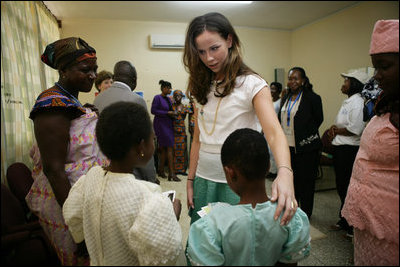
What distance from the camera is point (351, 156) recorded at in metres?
2.36

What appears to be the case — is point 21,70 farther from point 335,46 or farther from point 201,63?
point 335,46

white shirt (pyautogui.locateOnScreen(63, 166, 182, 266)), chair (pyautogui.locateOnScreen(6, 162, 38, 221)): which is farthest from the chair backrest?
white shirt (pyautogui.locateOnScreen(63, 166, 182, 266))

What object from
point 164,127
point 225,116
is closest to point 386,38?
point 225,116

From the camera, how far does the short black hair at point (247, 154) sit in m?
0.67

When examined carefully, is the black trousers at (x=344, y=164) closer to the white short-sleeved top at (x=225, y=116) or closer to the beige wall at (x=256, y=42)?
the beige wall at (x=256, y=42)

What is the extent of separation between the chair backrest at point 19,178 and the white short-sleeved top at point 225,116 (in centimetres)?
65

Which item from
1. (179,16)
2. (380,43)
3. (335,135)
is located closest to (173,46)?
(179,16)

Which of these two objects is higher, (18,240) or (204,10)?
(204,10)

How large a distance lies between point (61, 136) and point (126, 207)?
0.39 meters

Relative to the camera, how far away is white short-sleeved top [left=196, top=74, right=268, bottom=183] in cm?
89

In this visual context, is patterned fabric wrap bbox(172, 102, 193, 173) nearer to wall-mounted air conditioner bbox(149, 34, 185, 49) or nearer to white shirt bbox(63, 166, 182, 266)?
wall-mounted air conditioner bbox(149, 34, 185, 49)

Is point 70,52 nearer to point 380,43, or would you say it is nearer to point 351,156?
point 380,43

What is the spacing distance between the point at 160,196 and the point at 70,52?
646 mm

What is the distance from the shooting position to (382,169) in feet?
2.28
